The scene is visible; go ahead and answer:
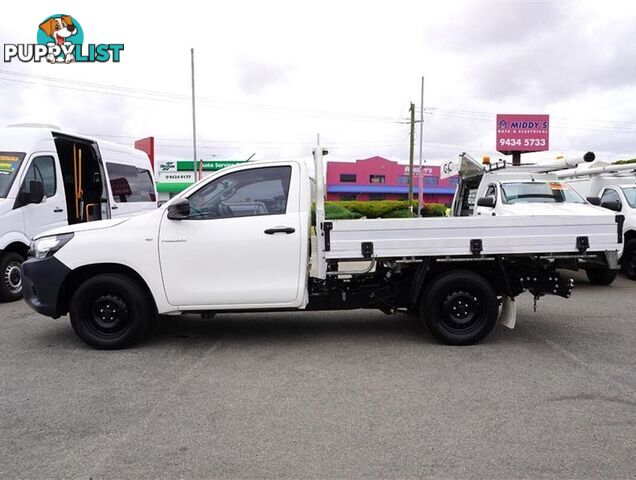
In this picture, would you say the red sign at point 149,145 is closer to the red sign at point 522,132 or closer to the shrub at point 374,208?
the shrub at point 374,208

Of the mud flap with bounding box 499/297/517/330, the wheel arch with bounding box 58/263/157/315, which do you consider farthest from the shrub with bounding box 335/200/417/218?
the wheel arch with bounding box 58/263/157/315

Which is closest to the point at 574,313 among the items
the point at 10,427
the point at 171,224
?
the point at 171,224

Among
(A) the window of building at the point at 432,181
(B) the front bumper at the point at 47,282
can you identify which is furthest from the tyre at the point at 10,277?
(A) the window of building at the point at 432,181

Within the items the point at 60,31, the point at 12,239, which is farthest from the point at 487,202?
the point at 60,31

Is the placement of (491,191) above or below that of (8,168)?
below

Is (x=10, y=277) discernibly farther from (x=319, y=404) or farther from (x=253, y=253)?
(x=319, y=404)

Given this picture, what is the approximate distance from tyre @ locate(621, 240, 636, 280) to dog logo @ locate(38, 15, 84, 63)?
1760cm

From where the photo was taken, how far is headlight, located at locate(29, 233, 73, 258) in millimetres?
5652

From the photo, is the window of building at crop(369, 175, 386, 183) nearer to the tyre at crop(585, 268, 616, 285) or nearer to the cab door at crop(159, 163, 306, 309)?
the tyre at crop(585, 268, 616, 285)

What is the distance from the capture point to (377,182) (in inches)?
2382

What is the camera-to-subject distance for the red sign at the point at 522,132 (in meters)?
47.4

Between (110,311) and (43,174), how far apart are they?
4909mm

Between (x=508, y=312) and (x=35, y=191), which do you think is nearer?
(x=508, y=312)

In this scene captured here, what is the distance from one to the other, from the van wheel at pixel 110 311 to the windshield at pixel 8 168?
4222 mm
